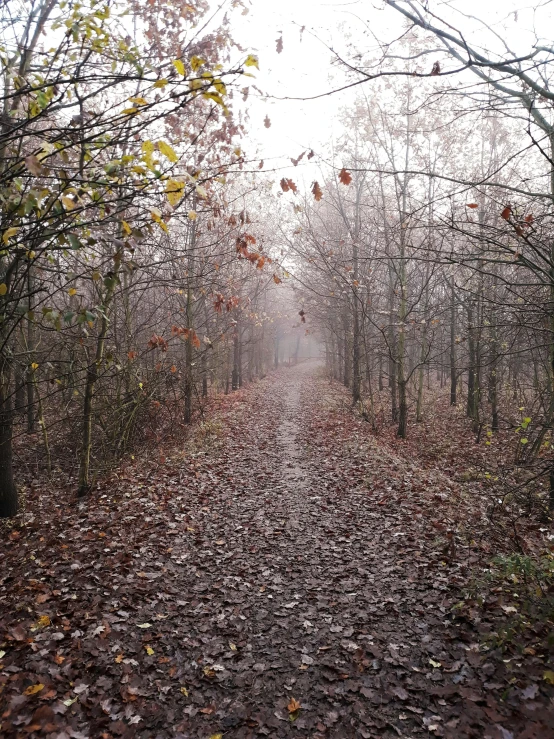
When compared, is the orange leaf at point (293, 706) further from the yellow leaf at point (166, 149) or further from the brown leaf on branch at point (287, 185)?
the brown leaf on branch at point (287, 185)

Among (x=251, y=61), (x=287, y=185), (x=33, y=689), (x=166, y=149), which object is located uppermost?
(x=251, y=61)

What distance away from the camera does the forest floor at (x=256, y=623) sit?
354 centimetres

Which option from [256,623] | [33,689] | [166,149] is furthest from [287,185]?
[33,689]

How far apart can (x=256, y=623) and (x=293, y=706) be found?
1.14 m

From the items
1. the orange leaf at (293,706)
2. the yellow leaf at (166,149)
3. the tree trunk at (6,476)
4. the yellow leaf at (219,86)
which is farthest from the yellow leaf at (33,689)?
the yellow leaf at (219,86)

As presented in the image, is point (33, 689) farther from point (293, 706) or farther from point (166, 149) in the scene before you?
point (166, 149)

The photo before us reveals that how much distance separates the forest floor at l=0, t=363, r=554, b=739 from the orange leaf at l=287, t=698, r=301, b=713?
0.01 metres

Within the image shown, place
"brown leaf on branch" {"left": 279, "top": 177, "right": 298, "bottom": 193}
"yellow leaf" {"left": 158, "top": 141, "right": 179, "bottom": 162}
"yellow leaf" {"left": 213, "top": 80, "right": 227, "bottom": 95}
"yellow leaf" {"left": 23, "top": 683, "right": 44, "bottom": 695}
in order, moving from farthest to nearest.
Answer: "brown leaf on branch" {"left": 279, "top": 177, "right": 298, "bottom": 193}
"yellow leaf" {"left": 23, "top": 683, "right": 44, "bottom": 695}
"yellow leaf" {"left": 213, "top": 80, "right": 227, "bottom": 95}
"yellow leaf" {"left": 158, "top": 141, "right": 179, "bottom": 162}

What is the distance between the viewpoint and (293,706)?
12.1 feet

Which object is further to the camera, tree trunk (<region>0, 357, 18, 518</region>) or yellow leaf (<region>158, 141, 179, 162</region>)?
tree trunk (<region>0, 357, 18, 518</region>)

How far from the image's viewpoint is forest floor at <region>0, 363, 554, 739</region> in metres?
3.54

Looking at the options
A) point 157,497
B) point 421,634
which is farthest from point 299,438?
point 421,634

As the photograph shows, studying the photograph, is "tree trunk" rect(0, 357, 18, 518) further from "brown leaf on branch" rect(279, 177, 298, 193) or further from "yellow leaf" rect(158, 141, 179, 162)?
"yellow leaf" rect(158, 141, 179, 162)

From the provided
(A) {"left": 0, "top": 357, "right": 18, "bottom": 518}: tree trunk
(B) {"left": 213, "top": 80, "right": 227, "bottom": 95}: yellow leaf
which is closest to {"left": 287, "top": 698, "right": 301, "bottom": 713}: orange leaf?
(B) {"left": 213, "top": 80, "right": 227, "bottom": 95}: yellow leaf
